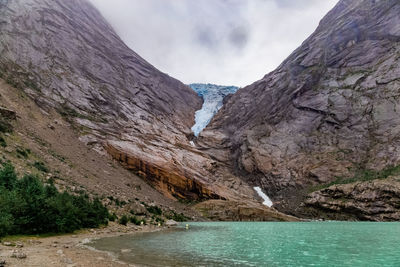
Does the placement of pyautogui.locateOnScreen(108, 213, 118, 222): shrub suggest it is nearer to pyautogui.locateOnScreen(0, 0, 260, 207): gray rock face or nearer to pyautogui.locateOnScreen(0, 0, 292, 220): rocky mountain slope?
pyautogui.locateOnScreen(0, 0, 292, 220): rocky mountain slope

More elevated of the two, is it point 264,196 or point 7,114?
point 7,114

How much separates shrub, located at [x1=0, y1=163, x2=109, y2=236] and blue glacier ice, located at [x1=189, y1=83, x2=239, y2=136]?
279ft

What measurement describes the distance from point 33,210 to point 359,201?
54.6 metres

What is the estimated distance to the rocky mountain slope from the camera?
55938 millimetres

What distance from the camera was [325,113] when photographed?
7938 centimetres

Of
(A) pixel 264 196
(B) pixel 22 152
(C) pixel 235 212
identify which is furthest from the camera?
(A) pixel 264 196

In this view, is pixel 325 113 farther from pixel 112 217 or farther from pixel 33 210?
pixel 33 210

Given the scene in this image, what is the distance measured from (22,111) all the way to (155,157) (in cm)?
2573

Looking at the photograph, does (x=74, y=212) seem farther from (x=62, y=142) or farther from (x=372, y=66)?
(x=372, y=66)

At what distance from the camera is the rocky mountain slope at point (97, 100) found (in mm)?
55938

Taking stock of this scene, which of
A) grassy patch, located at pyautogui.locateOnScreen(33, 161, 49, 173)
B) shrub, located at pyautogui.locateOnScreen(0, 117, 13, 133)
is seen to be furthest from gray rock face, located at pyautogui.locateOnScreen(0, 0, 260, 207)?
grassy patch, located at pyautogui.locateOnScreen(33, 161, 49, 173)

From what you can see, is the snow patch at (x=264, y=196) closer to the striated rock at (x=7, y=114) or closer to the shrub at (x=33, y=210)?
the shrub at (x=33, y=210)

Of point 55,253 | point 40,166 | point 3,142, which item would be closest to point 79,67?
point 3,142

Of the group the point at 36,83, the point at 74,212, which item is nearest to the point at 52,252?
the point at 74,212
